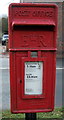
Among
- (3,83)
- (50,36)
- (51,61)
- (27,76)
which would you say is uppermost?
(50,36)

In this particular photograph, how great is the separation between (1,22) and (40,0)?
20796 millimetres

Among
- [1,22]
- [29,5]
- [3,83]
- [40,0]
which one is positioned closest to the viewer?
[29,5]

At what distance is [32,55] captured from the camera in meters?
2.83

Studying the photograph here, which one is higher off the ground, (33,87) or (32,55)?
(32,55)

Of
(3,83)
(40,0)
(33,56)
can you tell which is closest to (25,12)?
(33,56)

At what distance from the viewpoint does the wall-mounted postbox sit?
2.78 metres

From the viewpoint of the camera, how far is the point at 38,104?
9.64 feet

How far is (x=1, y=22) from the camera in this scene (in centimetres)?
3566

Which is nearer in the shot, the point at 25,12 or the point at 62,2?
the point at 25,12

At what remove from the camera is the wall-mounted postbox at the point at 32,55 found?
278 cm

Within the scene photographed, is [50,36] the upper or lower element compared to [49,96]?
upper

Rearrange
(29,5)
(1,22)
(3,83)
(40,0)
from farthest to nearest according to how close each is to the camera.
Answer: (1,22), (40,0), (3,83), (29,5)

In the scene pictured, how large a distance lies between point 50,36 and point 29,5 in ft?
1.49

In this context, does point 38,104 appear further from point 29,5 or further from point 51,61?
point 29,5
